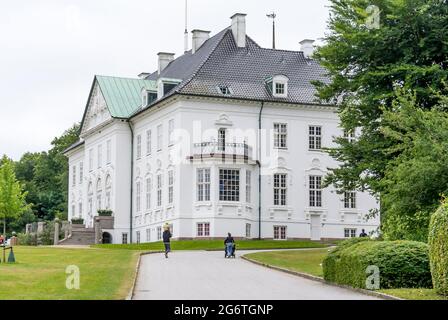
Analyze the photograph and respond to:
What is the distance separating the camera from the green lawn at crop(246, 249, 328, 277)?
3606 cm

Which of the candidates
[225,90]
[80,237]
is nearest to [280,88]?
[225,90]

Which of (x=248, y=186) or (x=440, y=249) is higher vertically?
(x=248, y=186)

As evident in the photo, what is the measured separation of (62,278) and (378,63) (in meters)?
18.1

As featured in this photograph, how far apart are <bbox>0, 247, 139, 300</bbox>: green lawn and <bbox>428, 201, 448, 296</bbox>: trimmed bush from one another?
7.79 metres

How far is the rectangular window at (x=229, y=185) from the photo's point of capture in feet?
204

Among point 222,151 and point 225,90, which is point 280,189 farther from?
point 225,90

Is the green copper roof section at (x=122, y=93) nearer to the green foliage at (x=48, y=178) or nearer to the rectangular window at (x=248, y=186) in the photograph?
the rectangular window at (x=248, y=186)

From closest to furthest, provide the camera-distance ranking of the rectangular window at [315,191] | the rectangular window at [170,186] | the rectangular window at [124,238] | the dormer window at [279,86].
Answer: the rectangular window at [170,186]
the dormer window at [279,86]
the rectangular window at [315,191]
the rectangular window at [124,238]

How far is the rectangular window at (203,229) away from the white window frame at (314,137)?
10.1m

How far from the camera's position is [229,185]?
205 ft

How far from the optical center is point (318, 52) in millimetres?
43000

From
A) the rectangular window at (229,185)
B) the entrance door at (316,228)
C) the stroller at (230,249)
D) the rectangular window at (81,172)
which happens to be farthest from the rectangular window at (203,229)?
the rectangular window at (81,172)
